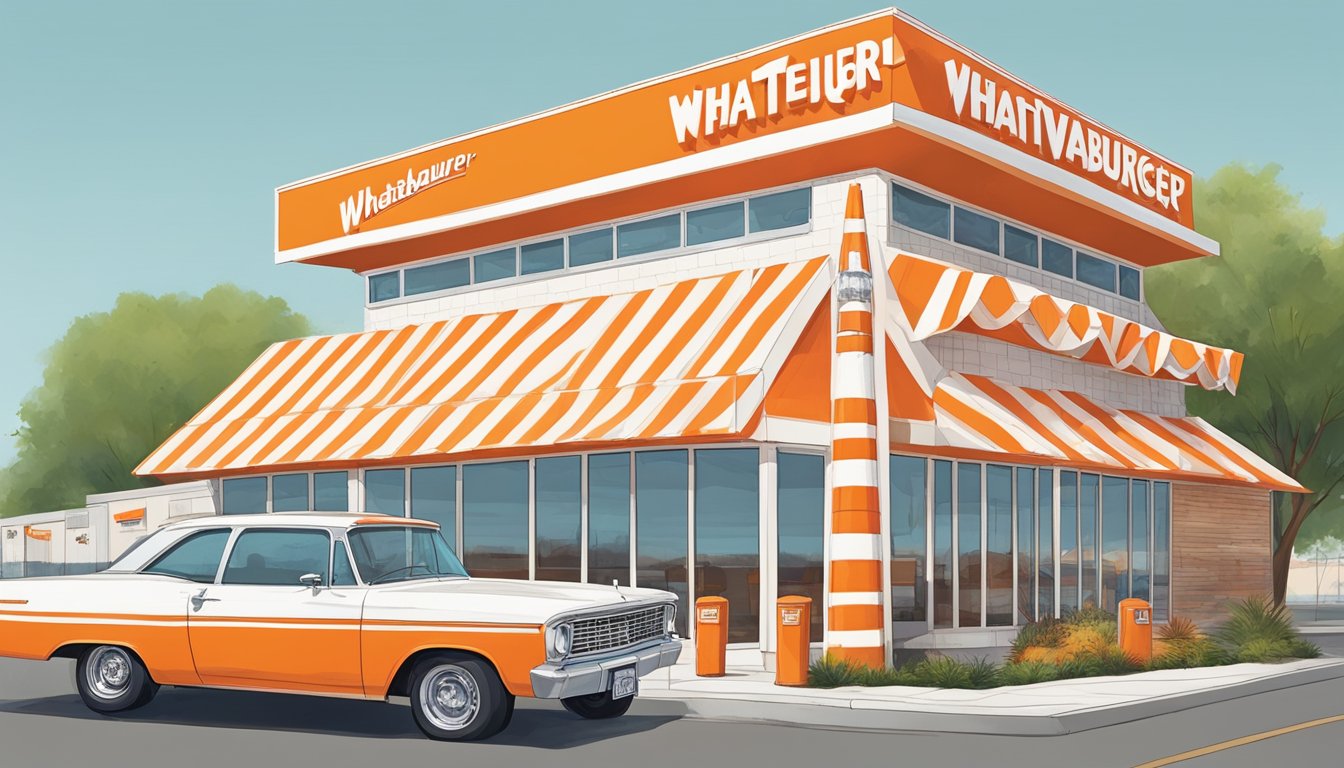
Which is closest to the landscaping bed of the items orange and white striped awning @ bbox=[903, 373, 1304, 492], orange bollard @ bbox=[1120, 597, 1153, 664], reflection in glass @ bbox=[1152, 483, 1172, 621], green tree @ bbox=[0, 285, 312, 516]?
orange bollard @ bbox=[1120, 597, 1153, 664]

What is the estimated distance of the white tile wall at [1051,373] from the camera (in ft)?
72.9

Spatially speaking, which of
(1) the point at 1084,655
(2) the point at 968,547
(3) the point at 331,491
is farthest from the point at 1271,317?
(3) the point at 331,491

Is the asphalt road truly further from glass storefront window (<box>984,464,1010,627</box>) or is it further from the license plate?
glass storefront window (<box>984,464,1010,627</box>)

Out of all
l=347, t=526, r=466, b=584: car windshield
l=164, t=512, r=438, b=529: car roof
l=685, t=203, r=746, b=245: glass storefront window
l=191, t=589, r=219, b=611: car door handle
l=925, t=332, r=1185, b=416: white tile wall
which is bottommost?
l=191, t=589, r=219, b=611: car door handle

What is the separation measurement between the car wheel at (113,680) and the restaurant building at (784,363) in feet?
25.0

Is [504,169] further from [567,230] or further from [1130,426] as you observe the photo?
[1130,426]

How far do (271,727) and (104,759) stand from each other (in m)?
2.19

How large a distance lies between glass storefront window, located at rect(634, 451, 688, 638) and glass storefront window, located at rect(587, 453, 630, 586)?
206mm

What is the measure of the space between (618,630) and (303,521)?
3.08 metres

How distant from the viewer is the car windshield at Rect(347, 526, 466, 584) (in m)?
13.0

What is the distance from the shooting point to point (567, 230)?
25.0 m

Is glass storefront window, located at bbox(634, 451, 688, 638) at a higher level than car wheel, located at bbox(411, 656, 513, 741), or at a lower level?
higher

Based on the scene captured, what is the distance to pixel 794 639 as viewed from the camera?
16734 millimetres

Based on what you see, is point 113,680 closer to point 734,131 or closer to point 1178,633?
point 734,131
